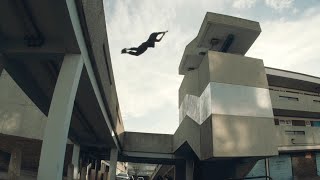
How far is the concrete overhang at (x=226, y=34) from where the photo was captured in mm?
15557

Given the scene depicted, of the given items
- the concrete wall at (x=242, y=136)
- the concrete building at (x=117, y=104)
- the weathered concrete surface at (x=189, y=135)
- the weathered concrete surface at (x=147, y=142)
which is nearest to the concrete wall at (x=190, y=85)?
the concrete building at (x=117, y=104)

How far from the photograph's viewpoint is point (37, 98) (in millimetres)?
10367

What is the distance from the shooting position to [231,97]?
46.5 feet

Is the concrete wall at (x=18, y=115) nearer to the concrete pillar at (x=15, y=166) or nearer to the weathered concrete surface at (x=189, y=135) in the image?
the weathered concrete surface at (x=189, y=135)

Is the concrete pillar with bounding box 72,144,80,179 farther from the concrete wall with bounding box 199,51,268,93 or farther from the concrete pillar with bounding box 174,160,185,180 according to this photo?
the concrete wall with bounding box 199,51,268,93

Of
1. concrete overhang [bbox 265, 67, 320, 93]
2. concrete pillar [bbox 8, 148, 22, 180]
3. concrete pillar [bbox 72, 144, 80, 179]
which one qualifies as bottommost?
concrete pillar [bbox 8, 148, 22, 180]

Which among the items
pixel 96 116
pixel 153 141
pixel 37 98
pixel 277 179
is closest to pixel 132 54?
pixel 96 116

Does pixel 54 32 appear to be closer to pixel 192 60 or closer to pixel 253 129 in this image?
pixel 253 129

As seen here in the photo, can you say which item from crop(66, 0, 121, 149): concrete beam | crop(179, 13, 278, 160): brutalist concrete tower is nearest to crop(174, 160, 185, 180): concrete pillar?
crop(179, 13, 278, 160): brutalist concrete tower

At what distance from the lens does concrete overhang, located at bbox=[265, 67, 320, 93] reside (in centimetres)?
2094

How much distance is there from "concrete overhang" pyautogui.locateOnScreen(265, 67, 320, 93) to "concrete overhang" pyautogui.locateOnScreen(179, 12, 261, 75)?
4.69 meters

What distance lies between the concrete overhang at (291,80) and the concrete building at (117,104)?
3.5 inches

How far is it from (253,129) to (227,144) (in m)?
1.67

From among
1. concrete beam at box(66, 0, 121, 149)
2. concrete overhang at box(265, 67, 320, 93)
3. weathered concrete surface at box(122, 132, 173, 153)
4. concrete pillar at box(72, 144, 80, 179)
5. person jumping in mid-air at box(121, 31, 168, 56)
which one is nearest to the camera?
concrete beam at box(66, 0, 121, 149)
